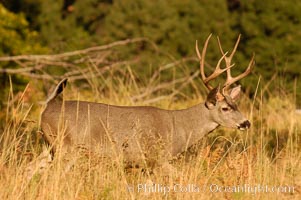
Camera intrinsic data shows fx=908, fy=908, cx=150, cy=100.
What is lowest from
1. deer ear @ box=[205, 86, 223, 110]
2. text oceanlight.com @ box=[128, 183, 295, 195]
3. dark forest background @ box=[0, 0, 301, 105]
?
text oceanlight.com @ box=[128, 183, 295, 195]

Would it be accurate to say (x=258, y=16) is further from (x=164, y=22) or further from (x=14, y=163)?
(x=14, y=163)

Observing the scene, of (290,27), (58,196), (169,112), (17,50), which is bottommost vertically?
(58,196)

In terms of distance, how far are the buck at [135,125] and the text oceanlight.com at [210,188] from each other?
1.33 ft

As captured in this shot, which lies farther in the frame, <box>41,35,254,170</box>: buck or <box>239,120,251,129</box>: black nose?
<box>239,120,251,129</box>: black nose

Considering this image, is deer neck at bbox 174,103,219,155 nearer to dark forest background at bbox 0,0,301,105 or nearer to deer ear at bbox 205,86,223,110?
deer ear at bbox 205,86,223,110

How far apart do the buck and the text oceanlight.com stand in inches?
16.0

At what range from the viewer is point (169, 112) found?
8.35 metres

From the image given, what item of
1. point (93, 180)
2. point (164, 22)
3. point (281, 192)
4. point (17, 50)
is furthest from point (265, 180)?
point (164, 22)

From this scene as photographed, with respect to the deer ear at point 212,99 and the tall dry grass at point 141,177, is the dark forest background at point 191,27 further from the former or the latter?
the tall dry grass at point 141,177

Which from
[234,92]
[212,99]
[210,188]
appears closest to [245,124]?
[212,99]

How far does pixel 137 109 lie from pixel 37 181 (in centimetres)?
170

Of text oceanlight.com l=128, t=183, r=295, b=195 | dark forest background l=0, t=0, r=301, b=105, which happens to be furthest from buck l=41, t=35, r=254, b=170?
dark forest background l=0, t=0, r=301, b=105

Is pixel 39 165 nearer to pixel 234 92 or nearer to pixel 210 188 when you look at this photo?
pixel 210 188

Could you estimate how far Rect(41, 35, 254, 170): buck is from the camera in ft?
24.7
